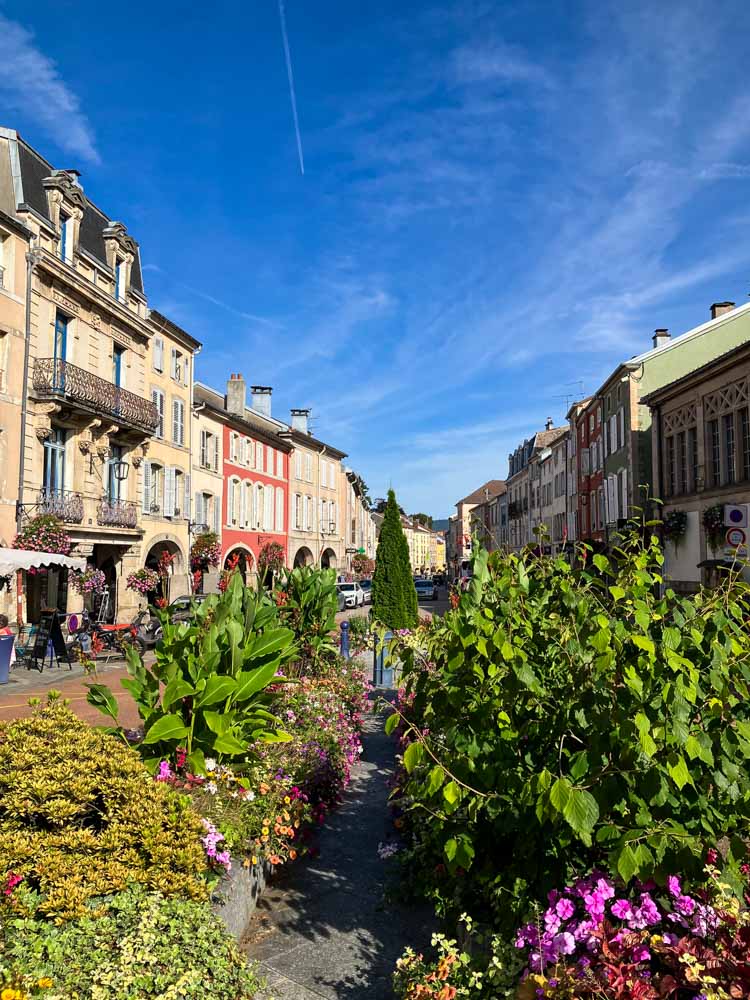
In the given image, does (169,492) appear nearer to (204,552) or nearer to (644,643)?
(204,552)

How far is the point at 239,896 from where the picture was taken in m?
4.08

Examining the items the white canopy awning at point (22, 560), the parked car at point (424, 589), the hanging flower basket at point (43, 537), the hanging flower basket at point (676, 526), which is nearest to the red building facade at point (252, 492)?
the parked car at point (424, 589)

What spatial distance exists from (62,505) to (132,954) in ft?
57.1

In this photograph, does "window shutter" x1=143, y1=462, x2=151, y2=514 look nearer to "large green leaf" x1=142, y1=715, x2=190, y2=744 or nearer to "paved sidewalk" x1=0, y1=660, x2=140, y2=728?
"paved sidewalk" x1=0, y1=660, x2=140, y2=728

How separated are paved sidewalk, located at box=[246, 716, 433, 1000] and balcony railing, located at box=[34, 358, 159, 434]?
613 inches

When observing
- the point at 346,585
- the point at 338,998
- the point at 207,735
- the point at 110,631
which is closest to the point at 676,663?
the point at 338,998

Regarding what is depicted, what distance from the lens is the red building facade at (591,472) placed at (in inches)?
1278

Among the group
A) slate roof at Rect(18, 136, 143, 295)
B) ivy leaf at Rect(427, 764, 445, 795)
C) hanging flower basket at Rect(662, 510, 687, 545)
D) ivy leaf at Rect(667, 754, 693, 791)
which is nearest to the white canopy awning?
slate roof at Rect(18, 136, 143, 295)

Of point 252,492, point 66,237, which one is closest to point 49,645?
point 66,237

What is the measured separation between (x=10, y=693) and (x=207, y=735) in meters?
8.73

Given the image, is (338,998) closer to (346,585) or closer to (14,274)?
(14,274)

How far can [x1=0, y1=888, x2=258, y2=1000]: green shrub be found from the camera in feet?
8.67

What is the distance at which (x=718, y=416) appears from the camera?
2103 centimetres

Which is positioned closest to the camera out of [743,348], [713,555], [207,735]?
[207,735]
